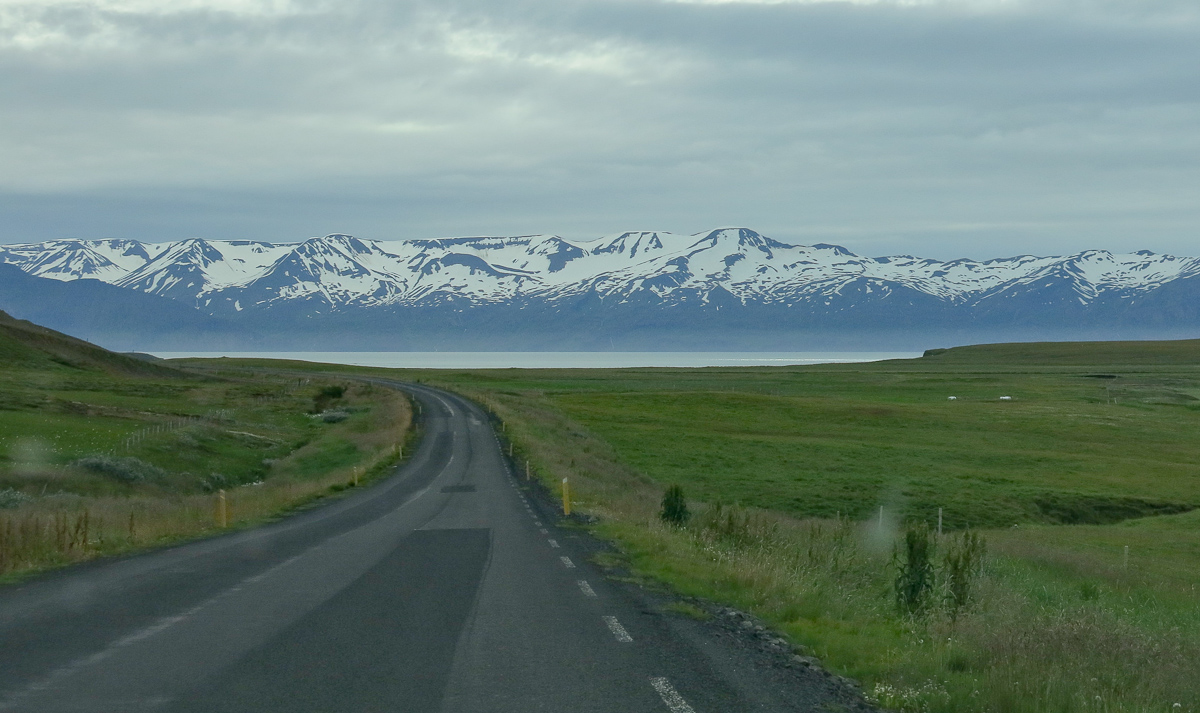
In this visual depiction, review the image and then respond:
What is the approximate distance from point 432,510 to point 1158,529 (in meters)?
25.5

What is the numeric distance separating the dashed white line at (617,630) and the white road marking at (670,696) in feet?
5.45

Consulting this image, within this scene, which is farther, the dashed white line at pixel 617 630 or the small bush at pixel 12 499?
the small bush at pixel 12 499

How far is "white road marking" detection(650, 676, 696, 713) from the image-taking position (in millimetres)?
7680

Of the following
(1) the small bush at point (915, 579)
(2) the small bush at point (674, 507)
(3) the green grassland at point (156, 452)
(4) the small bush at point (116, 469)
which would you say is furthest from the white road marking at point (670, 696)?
(4) the small bush at point (116, 469)

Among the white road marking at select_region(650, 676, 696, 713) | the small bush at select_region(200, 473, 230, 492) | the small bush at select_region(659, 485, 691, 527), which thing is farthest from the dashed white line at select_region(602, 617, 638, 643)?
the small bush at select_region(200, 473, 230, 492)

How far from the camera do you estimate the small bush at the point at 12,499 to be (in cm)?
2858

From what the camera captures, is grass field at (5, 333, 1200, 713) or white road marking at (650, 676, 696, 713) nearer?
white road marking at (650, 676, 696, 713)

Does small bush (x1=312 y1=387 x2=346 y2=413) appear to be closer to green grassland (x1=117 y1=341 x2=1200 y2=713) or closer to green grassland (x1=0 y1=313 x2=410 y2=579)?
green grassland (x1=0 y1=313 x2=410 y2=579)

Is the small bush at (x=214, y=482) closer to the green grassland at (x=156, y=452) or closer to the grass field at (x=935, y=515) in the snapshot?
the green grassland at (x=156, y=452)

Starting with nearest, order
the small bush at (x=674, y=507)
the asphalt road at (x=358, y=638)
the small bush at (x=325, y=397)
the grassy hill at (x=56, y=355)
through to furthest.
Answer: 1. the asphalt road at (x=358, y=638)
2. the small bush at (x=674, y=507)
3. the small bush at (x=325, y=397)
4. the grassy hill at (x=56, y=355)

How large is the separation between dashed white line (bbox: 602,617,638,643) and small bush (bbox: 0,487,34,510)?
22.6 m

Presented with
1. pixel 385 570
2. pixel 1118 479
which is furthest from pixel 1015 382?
pixel 385 570

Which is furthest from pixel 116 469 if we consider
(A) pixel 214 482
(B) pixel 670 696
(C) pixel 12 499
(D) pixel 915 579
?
(B) pixel 670 696

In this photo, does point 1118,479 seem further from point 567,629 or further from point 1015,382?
point 1015,382
